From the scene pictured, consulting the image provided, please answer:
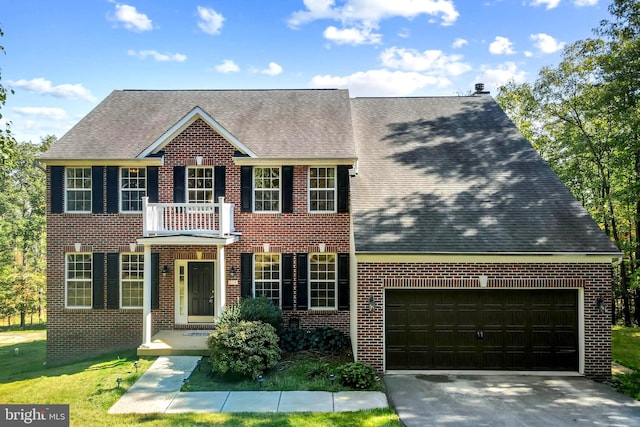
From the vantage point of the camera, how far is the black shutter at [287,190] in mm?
13297

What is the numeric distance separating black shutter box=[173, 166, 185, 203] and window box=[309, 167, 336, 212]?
399cm

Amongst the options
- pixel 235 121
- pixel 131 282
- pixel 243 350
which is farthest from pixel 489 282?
pixel 131 282

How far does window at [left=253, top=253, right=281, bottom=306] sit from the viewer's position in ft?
43.4

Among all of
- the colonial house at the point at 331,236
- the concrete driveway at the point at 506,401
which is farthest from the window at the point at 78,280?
the concrete driveway at the point at 506,401

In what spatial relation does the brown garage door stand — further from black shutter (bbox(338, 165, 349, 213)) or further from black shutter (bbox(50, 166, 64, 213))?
black shutter (bbox(50, 166, 64, 213))

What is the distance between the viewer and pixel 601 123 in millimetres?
18734

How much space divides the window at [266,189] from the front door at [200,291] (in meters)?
2.47

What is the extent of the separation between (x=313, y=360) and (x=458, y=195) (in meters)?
6.09

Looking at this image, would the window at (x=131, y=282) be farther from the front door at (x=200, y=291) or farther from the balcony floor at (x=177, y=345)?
the front door at (x=200, y=291)

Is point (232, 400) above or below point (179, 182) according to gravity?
below

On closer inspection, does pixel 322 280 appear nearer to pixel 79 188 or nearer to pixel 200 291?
pixel 200 291

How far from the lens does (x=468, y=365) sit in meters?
10.6

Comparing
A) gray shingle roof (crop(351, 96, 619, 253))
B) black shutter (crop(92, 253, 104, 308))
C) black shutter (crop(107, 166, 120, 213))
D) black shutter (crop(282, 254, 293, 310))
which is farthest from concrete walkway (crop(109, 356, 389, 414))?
black shutter (crop(107, 166, 120, 213))

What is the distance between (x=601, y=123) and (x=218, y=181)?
16.7 m
